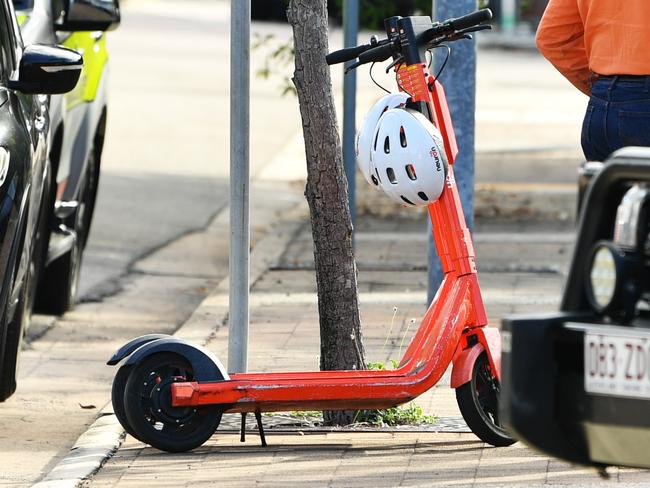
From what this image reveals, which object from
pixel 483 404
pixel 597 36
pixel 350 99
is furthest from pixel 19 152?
pixel 350 99

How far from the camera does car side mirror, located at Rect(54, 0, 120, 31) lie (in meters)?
7.75

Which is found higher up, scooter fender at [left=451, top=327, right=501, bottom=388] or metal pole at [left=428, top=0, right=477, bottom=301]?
metal pole at [left=428, top=0, right=477, bottom=301]

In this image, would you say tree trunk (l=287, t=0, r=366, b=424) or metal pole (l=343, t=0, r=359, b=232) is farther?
metal pole (l=343, t=0, r=359, b=232)

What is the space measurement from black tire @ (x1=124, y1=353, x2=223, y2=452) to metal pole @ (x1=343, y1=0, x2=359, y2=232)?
3.21 meters

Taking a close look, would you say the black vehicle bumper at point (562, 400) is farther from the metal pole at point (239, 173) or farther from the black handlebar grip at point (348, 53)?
the metal pole at point (239, 173)

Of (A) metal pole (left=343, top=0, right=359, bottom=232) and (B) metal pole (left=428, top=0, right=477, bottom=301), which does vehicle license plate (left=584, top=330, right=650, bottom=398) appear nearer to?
(B) metal pole (left=428, top=0, right=477, bottom=301)

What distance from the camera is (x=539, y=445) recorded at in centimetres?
379

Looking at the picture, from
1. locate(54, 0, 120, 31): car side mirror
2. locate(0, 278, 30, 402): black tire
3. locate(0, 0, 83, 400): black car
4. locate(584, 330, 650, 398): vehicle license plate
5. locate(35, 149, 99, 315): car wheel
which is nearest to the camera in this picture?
locate(584, 330, 650, 398): vehicle license plate

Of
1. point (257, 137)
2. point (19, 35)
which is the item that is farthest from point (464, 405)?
point (257, 137)

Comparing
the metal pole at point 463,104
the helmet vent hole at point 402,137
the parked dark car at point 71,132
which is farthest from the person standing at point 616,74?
the parked dark car at point 71,132

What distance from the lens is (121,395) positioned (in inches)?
216

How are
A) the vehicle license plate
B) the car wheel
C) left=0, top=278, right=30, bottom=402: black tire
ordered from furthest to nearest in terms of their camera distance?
the car wheel < left=0, top=278, right=30, bottom=402: black tire < the vehicle license plate

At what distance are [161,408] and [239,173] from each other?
1.01 m

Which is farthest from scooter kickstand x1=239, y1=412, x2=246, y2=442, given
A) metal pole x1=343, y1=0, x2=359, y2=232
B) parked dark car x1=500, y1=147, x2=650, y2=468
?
metal pole x1=343, y1=0, x2=359, y2=232
